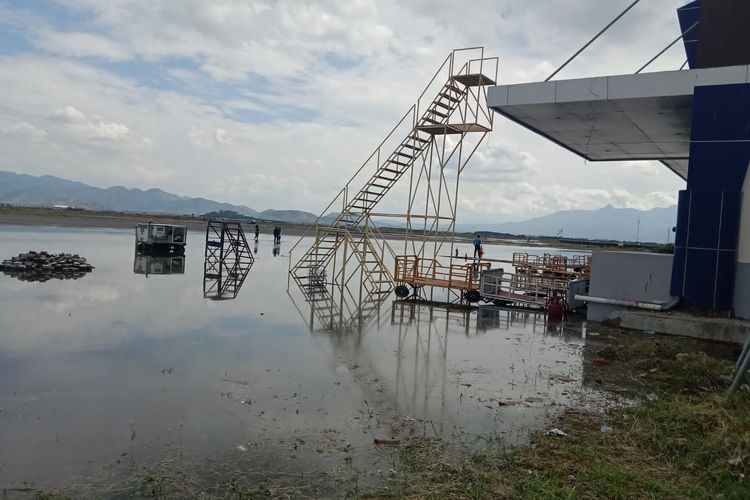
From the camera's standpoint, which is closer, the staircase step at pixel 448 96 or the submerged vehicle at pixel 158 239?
the staircase step at pixel 448 96

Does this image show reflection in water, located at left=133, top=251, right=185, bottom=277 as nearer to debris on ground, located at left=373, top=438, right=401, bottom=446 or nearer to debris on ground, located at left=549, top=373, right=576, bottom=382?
debris on ground, located at left=549, top=373, right=576, bottom=382

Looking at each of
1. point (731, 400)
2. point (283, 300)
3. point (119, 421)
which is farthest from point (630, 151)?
point (119, 421)

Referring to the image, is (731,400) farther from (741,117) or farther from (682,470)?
(741,117)

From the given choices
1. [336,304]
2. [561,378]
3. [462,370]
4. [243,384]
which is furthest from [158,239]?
[561,378]

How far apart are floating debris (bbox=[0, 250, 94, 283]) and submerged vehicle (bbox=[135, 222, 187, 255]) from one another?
32.6ft

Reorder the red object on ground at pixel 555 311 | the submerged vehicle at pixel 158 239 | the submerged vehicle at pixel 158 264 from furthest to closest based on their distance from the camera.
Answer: the submerged vehicle at pixel 158 239
the submerged vehicle at pixel 158 264
the red object on ground at pixel 555 311

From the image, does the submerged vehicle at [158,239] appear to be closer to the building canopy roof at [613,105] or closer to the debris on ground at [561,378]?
the building canopy roof at [613,105]

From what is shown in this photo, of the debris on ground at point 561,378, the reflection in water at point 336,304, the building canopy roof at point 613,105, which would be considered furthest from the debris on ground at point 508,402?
the building canopy roof at point 613,105

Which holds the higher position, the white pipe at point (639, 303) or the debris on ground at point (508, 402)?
the white pipe at point (639, 303)

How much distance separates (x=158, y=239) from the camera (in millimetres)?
33750

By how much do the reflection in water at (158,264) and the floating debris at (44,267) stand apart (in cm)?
221

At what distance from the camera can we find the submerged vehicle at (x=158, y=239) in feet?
109

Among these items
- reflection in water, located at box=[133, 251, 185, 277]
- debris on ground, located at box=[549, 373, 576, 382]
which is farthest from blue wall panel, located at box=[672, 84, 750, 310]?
reflection in water, located at box=[133, 251, 185, 277]

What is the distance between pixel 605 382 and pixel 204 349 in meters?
7.45
